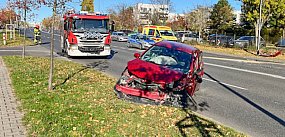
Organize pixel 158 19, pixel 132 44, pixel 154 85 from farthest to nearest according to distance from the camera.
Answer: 1. pixel 158 19
2. pixel 132 44
3. pixel 154 85

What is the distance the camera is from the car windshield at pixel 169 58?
761cm

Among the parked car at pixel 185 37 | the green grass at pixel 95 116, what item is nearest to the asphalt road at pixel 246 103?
the green grass at pixel 95 116

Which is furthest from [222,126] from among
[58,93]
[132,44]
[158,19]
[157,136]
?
[158,19]

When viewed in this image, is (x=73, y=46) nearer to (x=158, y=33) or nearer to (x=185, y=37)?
(x=158, y=33)

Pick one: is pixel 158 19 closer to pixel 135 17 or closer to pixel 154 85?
pixel 135 17

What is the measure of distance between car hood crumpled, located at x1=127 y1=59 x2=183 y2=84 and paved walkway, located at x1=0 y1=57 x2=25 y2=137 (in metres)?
2.84

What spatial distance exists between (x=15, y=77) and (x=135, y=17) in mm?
62322

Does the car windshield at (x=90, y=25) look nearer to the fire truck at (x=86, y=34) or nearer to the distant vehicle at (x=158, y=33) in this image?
the fire truck at (x=86, y=34)

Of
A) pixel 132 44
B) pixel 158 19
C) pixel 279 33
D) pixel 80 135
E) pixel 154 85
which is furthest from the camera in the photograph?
pixel 158 19

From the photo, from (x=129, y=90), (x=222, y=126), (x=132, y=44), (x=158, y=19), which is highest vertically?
(x=158, y=19)

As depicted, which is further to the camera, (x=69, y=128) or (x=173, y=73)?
(x=173, y=73)

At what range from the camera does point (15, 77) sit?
902 cm

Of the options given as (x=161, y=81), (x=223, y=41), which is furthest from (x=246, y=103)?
(x=223, y=41)

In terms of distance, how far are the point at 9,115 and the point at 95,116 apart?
1649 mm
